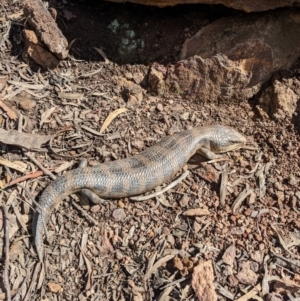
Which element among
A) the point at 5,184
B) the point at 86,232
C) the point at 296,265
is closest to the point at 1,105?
the point at 5,184

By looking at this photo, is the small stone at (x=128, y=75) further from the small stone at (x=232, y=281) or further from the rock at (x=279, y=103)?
the small stone at (x=232, y=281)

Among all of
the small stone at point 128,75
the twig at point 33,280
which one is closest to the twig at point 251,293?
the twig at point 33,280

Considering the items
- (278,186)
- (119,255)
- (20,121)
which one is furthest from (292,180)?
(20,121)

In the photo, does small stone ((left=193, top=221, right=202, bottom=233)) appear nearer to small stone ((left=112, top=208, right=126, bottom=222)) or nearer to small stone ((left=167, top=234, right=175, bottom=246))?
small stone ((left=167, top=234, right=175, bottom=246))

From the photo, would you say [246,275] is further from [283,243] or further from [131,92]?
[131,92]

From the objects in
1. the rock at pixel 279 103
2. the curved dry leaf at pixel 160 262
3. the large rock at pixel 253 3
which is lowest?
the curved dry leaf at pixel 160 262

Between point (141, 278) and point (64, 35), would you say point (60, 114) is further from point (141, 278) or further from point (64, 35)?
point (141, 278)
